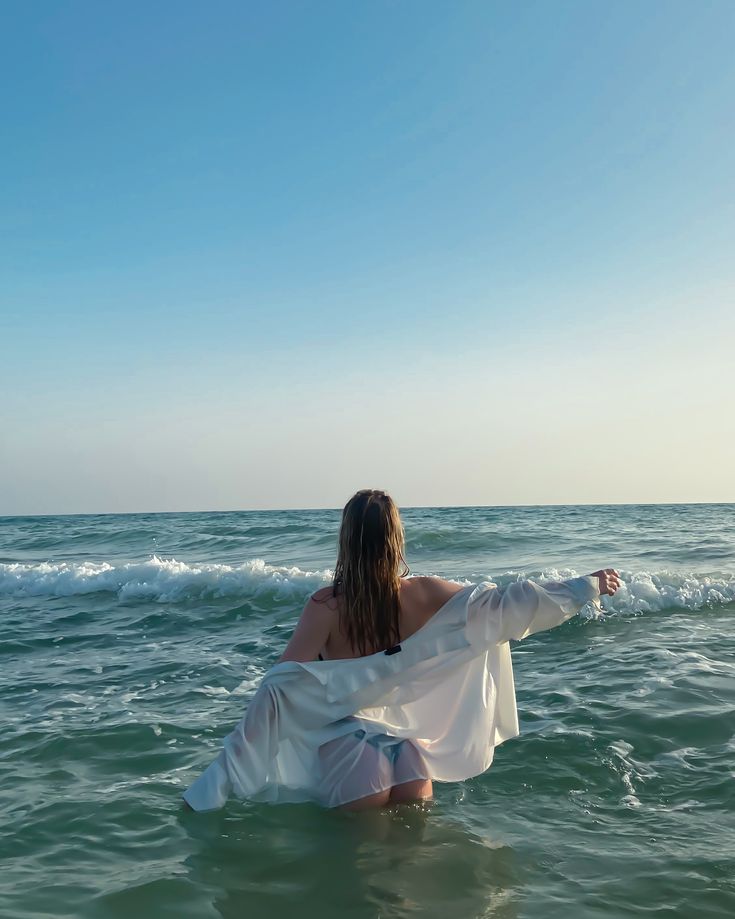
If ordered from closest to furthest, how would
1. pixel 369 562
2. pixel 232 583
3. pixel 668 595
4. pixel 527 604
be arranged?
pixel 369 562 < pixel 527 604 < pixel 668 595 < pixel 232 583

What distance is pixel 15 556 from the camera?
23.5 metres

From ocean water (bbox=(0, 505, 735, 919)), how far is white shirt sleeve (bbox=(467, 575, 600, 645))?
1102mm

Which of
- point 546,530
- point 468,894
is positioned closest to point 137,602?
point 468,894

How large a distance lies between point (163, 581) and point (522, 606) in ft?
39.3

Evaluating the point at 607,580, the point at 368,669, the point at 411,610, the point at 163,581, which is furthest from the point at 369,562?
the point at 163,581

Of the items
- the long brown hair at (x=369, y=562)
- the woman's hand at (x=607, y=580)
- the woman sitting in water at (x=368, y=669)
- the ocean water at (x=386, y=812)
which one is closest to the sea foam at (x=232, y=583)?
the ocean water at (x=386, y=812)

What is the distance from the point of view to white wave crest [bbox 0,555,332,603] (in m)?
14.2

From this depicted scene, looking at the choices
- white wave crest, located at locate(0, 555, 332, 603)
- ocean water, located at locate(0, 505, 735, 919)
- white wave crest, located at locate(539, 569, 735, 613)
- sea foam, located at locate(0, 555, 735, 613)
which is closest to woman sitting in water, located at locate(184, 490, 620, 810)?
ocean water, located at locate(0, 505, 735, 919)

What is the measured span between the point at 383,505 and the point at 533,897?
1981mm

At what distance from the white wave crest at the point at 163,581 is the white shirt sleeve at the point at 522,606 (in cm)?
946

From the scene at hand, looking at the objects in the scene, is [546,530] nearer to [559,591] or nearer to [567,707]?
[567,707]

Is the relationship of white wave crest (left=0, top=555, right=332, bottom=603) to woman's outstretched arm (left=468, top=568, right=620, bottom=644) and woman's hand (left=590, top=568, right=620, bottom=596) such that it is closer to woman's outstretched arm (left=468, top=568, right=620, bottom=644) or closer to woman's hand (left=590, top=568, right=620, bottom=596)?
woman's outstretched arm (left=468, top=568, right=620, bottom=644)

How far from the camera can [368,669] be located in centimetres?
447

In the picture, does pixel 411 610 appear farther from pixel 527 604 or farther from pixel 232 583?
pixel 232 583
